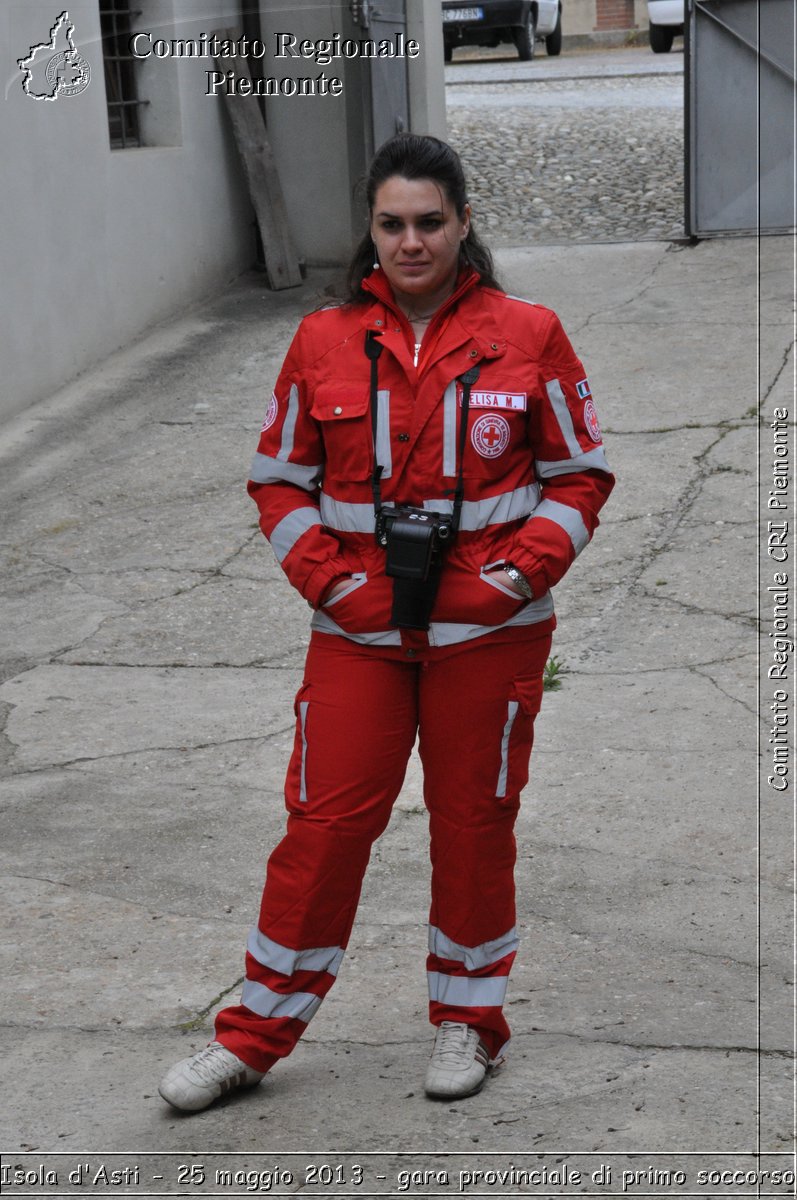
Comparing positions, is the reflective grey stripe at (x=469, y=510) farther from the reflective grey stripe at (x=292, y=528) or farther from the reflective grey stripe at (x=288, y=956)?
the reflective grey stripe at (x=288, y=956)

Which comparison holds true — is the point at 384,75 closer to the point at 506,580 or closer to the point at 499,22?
the point at 506,580

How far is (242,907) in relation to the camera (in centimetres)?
410

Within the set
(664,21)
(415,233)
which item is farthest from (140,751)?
(664,21)

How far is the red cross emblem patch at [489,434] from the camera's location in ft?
9.57

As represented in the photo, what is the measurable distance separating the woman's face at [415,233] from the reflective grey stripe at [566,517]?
0.49m

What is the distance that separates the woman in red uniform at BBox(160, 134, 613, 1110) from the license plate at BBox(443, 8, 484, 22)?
1805 centimetres

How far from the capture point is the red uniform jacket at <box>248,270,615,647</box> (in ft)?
9.62

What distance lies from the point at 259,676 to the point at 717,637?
5.88 ft

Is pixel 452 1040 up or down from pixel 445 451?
down

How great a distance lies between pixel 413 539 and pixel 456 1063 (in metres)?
1.10

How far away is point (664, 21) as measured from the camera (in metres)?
21.3

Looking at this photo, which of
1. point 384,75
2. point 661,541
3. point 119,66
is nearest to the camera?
point 661,541

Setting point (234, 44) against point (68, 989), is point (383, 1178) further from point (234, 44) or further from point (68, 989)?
point (234, 44)

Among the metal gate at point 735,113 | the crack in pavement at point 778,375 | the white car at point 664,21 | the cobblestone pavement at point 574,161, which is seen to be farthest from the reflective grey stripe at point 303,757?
the white car at point 664,21
